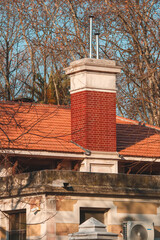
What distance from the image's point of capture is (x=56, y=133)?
2066 cm

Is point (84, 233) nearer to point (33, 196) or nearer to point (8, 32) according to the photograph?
point (33, 196)

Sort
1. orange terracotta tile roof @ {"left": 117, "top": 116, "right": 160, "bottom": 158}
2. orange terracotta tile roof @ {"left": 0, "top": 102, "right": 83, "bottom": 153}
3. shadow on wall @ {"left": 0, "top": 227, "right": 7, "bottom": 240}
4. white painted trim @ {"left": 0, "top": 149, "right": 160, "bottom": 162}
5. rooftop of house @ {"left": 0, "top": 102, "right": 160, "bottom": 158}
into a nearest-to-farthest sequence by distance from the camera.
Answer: shadow on wall @ {"left": 0, "top": 227, "right": 7, "bottom": 240} → white painted trim @ {"left": 0, "top": 149, "right": 160, "bottom": 162} → orange terracotta tile roof @ {"left": 0, "top": 102, "right": 83, "bottom": 153} → rooftop of house @ {"left": 0, "top": 102, "right": 160, "bottom": 158} → orange terracotta tile roof @ {"left": 117, "top": 116, "right": 160, "bottom": 158}

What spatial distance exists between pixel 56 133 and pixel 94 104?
1.62 m

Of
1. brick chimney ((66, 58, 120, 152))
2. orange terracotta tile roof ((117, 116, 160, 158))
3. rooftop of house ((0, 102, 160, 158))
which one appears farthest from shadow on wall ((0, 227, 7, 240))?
orange terracotta tile roof ((117, 116, 160, 158))

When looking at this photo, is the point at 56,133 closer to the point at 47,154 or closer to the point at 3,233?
the point at 47,154

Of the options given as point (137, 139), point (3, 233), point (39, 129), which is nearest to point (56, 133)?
point (39, 129)

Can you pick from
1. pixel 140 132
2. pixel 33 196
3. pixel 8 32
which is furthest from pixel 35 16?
pixel 33 196

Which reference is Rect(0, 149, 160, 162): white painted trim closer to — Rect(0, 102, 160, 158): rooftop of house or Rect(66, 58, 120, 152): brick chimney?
Rect(0, 102, 160, 158): rooftop of house

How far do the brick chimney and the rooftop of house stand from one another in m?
0.51

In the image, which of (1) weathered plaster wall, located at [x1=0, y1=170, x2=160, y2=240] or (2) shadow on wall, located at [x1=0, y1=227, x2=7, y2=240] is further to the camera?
(2) shadow on wall, located at [x1=0, y1=227, x2=7, y2=240]

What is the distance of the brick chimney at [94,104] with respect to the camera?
20078mm

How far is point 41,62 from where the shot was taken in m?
37.9

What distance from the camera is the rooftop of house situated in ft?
63.8

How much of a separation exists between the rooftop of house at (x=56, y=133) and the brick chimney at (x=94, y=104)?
0.51 metres
